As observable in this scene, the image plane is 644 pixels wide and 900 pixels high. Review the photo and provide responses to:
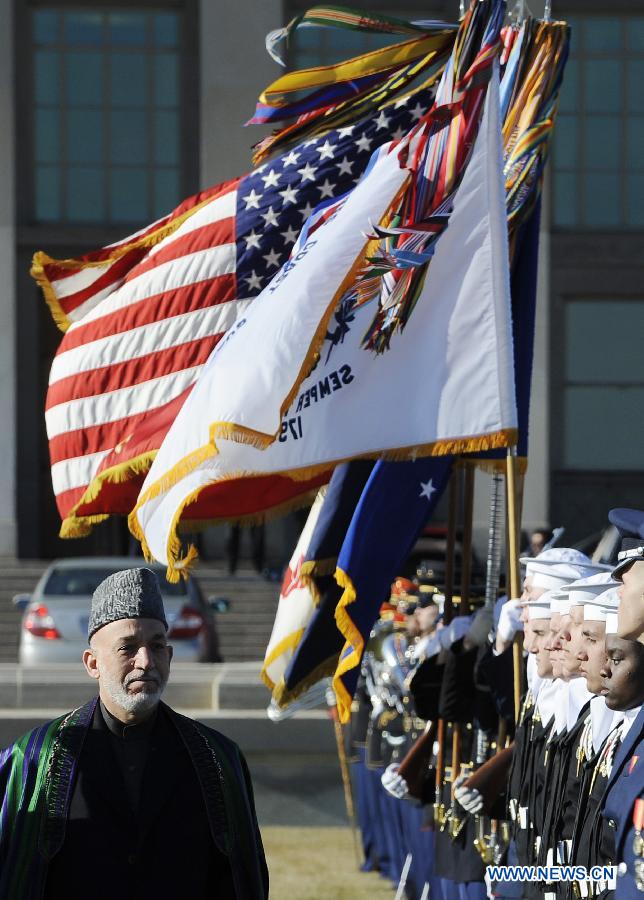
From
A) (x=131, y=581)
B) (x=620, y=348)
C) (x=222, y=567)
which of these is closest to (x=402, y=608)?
(x=131, y=581)

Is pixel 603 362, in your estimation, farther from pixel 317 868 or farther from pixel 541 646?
pixel 541 646

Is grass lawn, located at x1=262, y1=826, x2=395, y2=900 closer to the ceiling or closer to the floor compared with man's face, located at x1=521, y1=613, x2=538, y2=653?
closer to the floor

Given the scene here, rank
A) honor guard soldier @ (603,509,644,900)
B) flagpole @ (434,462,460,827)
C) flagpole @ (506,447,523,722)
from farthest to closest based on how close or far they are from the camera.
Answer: flagpole @ (434,462,460,827), flagpole @ (506,447,523,722), honor guard soldier @ (603,509,644,900)

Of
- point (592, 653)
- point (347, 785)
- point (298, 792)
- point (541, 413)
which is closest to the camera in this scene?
point (592, 653)

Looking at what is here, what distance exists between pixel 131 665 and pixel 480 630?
11.4 feet

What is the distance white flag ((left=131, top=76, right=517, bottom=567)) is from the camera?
6559mm

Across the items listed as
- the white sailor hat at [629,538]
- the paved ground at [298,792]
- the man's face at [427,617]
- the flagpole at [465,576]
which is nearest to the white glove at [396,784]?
the flagpole at [465,576]

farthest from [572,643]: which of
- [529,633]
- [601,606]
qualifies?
[529,633]

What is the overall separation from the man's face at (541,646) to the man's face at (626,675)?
41.9 inches

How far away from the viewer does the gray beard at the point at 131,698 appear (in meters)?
3.88

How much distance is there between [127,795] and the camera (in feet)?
12.6

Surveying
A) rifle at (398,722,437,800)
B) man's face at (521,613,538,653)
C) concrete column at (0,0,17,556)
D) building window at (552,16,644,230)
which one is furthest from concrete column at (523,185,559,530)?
man's face at (521,613,538,653)

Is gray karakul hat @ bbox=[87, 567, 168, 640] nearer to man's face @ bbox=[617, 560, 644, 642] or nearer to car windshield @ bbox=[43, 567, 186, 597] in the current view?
man's face @ bbox=[617, 560, 644, 642]

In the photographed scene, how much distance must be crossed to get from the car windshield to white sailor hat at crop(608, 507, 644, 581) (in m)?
11.2
